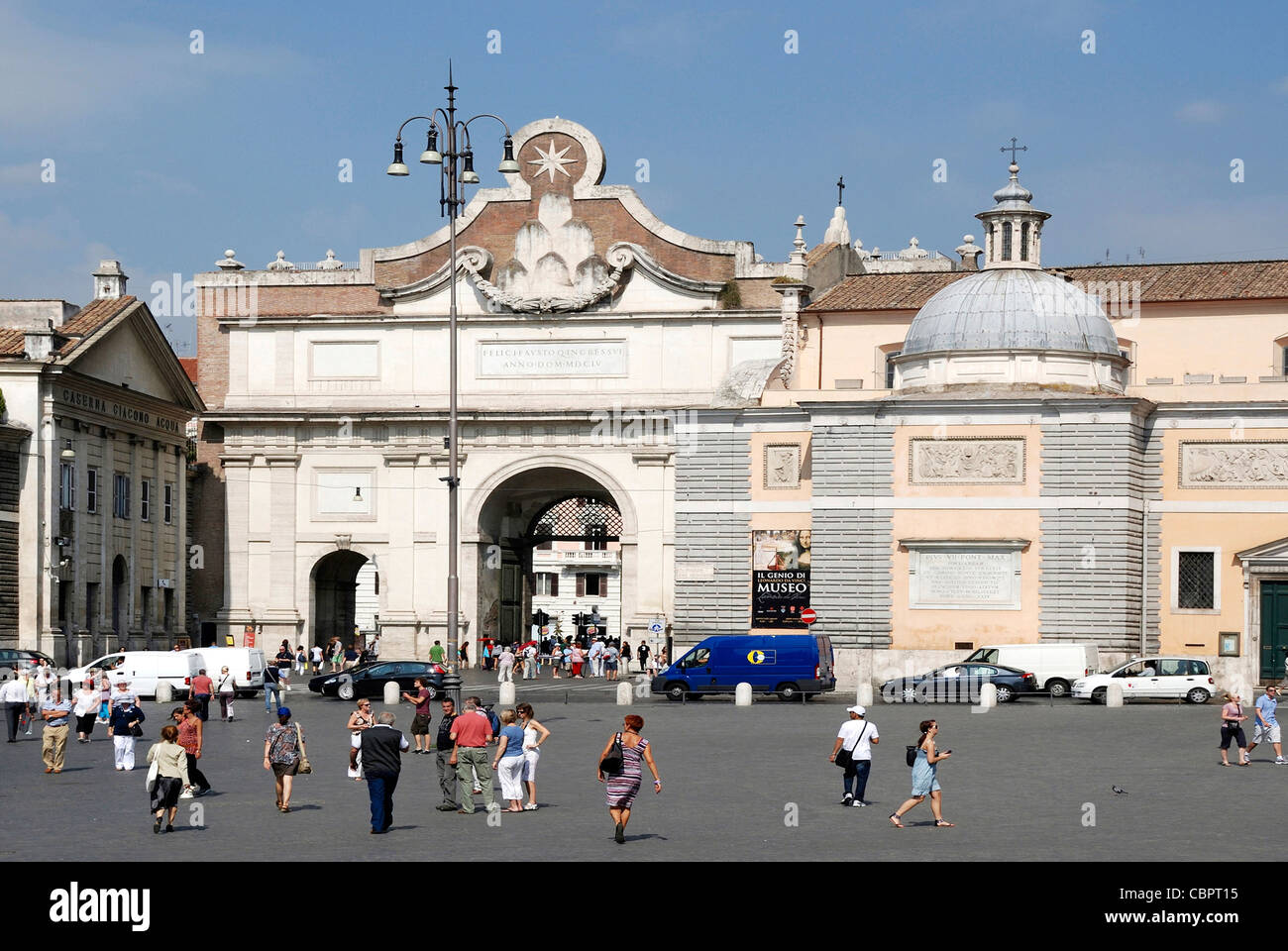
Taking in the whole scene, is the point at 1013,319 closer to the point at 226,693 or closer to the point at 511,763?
the point at 226,693

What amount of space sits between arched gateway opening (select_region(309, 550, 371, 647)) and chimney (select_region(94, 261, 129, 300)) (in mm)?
10701

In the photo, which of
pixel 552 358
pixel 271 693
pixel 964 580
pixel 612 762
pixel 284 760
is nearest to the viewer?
pixel 612 762

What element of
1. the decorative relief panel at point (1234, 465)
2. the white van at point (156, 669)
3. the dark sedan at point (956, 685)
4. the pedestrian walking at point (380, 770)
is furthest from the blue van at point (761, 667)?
the pedestrian walking at point (380, 770)

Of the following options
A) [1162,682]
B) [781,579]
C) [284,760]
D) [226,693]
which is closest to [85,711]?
[226,693]

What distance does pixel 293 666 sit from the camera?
2549 inches

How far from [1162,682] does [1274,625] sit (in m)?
5.11

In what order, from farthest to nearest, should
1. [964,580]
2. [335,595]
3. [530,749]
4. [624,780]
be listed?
[335,595], [964,580], [530,749], [624,780]

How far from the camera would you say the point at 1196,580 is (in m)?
51.8

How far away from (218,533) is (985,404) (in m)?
27.6

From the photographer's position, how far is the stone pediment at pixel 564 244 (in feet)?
216

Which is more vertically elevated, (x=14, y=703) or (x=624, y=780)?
(x=624, y=780)

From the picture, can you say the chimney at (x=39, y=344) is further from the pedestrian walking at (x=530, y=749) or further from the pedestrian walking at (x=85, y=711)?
the pedestrian walking at (x=530, y=749)
